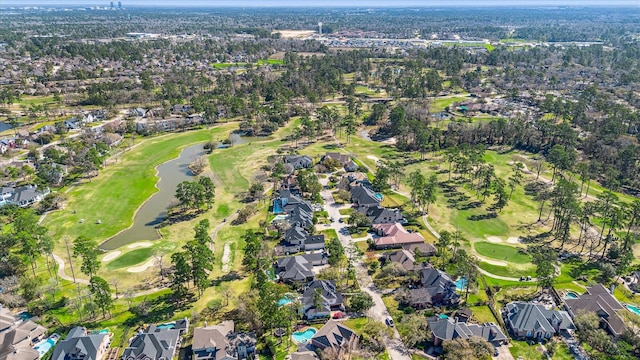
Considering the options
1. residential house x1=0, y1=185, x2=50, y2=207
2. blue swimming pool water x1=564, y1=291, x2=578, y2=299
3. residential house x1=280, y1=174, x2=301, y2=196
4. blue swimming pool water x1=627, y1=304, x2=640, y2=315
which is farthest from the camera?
residential house x1=280, y1=174, x2=301, y2=196

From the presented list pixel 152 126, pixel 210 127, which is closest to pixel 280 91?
pixel 210 127

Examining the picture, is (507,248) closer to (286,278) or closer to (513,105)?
(286,278)

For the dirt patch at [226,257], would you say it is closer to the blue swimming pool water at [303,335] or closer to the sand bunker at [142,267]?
the sand bunker at [142,267]

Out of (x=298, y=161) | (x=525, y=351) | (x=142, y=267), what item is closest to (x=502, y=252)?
(x=525, y=351)

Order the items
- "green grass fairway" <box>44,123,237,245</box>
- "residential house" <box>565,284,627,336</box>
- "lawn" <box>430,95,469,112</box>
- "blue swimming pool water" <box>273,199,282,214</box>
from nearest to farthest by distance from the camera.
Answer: "residential house" <box>565,284,627,336</box> → "green grass fairway" <box>44,123,237,245</box> → "blue swimming pool water" <box>273,199,282,214</box> → "lawn" <box>430,95,469,112</box>

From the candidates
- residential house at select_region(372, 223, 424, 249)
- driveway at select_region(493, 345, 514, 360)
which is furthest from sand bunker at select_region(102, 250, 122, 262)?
driveway at select_region(493, 345, 514, 360)

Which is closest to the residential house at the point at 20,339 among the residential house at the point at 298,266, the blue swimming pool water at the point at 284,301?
the blue swimming pool water at the point at 284,301

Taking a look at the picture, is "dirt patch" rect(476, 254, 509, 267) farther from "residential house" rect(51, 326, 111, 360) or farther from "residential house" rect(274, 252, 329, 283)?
"residential house" rect(51, 326, 111, 360)
